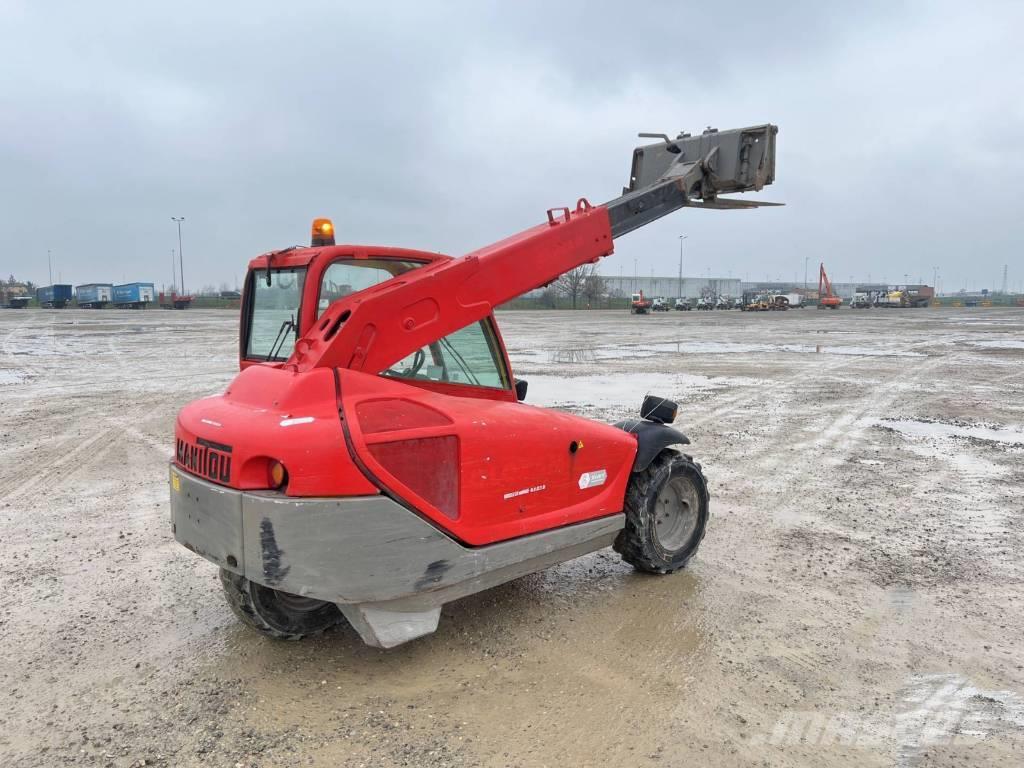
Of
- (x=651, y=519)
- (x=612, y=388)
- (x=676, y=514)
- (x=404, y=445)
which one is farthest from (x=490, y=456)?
(x=612, y=388)

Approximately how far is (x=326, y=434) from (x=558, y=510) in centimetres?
149

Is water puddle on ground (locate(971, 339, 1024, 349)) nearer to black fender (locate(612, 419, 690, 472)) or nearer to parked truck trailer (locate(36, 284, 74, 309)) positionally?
black fender (locate(612, 419, 690, 472))

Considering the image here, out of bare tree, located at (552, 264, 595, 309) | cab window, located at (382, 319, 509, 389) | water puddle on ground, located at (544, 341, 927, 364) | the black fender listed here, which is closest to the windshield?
cab window, located at (382, 319, 509, 389)

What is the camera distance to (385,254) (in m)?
4.13

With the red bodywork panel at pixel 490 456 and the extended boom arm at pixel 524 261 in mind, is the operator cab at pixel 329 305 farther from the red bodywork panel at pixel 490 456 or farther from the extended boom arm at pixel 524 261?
the red bodywork panel at pixel 490 456

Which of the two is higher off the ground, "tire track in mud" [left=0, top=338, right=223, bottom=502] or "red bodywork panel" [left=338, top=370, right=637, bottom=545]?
"red bodywork panel" [left=338, top=370, right=637, bottom=545]

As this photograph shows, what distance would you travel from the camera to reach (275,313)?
4.25 m

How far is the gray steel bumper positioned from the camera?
318 cm

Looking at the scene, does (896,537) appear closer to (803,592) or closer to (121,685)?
(803,592)

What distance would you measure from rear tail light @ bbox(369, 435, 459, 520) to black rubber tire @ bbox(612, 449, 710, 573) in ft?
4.87

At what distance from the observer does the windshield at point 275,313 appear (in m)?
4.08

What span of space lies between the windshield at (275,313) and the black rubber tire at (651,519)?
2279mm

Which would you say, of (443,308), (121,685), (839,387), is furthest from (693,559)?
(839,387)

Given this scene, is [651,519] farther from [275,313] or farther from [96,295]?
[96,295]
